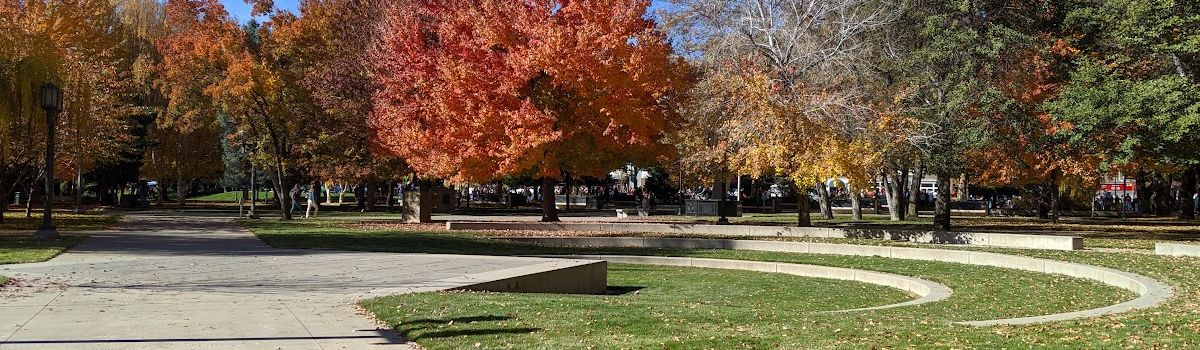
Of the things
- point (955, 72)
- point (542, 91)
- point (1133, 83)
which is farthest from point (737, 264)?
point (955, 72)

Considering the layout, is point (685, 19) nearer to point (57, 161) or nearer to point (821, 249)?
point (821, 249)

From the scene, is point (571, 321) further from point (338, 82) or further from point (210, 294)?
point (338, 82)

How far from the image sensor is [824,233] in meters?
29.7

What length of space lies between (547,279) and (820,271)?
6.81 m

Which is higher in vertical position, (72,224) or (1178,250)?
(72,224)

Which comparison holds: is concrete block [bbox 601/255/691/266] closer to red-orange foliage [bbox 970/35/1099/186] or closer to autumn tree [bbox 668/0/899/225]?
autumn tree [bbox 668/0/899/225]

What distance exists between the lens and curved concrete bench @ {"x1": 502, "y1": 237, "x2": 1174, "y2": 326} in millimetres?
11516

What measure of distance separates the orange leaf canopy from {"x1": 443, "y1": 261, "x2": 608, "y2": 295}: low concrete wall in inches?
539

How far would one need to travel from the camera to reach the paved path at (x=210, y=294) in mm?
9156

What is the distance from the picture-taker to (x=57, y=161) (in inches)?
1543

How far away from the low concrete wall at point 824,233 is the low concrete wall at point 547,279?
13021 millimetres

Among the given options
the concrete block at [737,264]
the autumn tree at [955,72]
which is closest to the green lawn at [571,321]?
the concrete block at [737,264]

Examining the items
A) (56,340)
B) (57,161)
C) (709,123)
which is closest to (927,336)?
(56,340)

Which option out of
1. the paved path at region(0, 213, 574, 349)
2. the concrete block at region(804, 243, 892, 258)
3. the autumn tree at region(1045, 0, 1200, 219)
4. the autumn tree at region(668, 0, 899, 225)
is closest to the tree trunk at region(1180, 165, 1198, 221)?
the autumn tree at region(1045, 0, 1200, 219)
